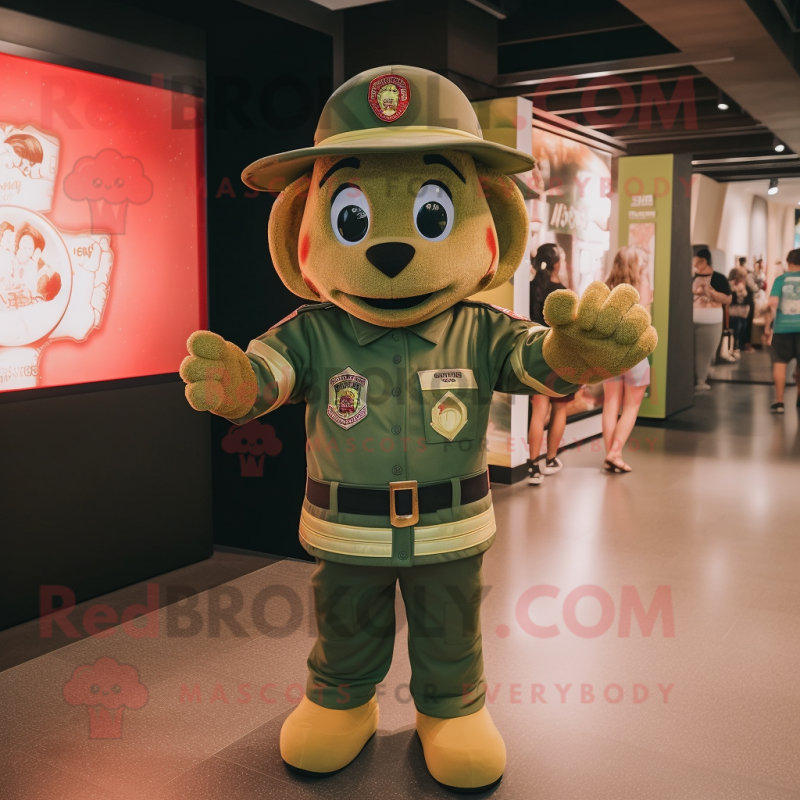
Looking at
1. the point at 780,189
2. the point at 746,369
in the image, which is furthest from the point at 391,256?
the point at 780,189

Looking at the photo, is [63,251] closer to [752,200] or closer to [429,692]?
[429,692]

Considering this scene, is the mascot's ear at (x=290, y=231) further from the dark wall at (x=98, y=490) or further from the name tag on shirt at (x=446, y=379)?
the dark wall at (x=98, y=490)

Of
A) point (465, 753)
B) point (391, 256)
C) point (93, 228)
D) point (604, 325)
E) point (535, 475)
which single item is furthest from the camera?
point (535, 475)

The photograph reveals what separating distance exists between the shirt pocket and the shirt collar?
0.28 feet

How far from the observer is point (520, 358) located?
2123 millimetres

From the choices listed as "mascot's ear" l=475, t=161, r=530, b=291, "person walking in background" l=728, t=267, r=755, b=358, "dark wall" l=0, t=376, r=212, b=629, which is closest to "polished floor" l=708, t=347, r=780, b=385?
"person walking in background" l=728, t=267, r=755, b=358

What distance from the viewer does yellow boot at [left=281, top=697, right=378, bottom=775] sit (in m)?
2.26

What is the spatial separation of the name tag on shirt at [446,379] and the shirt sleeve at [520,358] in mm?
87

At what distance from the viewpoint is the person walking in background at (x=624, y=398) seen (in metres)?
5.92

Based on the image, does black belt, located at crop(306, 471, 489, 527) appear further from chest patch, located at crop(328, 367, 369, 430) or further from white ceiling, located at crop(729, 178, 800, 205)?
white ceiling, located at crop(729, 178, 800, 205)

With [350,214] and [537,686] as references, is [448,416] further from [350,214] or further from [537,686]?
[537,686]

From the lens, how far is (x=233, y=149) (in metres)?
3.96

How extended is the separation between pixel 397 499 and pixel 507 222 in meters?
0.77

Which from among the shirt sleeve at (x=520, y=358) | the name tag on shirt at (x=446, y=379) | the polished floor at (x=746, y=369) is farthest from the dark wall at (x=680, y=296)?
the name tag on shirt at (x=446, y=379)
